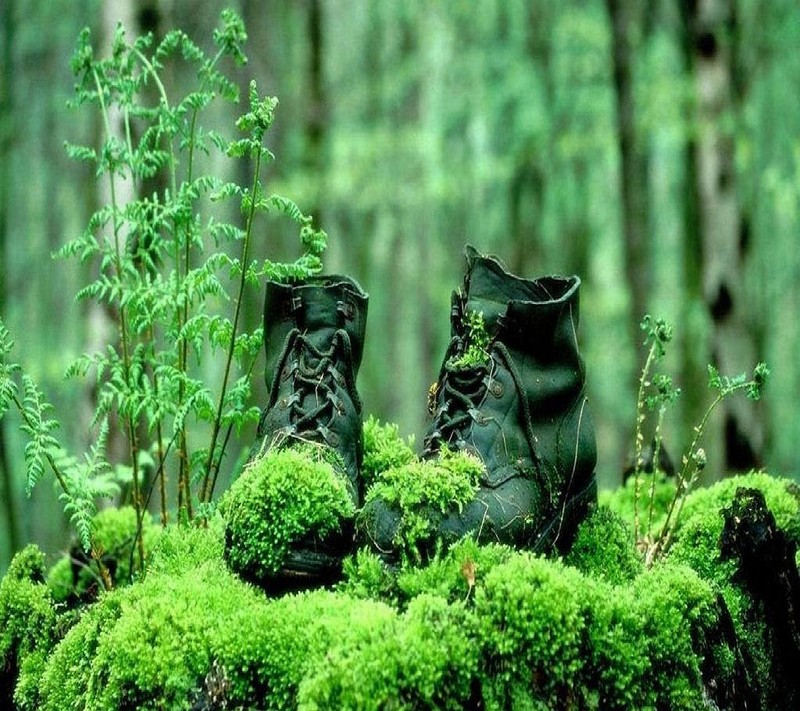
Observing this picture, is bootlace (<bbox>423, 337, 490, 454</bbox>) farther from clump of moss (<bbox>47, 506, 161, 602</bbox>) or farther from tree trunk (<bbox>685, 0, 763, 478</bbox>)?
tree trunk (<bbox>685, 0, 763, 478</bbox>)

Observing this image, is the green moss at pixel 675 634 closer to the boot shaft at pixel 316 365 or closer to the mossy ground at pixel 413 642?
the mossy ground at pixel 413 642

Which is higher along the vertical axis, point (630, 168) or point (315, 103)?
point (315, 103)

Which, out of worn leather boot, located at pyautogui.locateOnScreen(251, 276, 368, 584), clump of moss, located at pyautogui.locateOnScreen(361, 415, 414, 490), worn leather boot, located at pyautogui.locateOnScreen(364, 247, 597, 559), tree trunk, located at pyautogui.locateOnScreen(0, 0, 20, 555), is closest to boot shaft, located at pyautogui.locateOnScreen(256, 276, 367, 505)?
worn leather boot, located at pyautogui.locateOnScreen(251, 276, 368, 584)

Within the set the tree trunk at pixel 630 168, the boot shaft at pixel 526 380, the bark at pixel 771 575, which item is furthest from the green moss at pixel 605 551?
the tree trunk at pixel 630 168

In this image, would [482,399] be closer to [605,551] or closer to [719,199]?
[605,551]

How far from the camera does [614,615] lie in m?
2.43

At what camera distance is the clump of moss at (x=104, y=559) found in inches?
145

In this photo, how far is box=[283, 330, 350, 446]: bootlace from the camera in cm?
307

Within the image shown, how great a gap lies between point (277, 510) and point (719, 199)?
589 centimetres

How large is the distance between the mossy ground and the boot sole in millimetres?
346

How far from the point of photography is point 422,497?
269 centimetres

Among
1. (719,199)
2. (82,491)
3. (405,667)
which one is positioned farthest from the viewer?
(719,199)

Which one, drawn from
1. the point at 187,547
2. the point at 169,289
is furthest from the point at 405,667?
the point at 169,289

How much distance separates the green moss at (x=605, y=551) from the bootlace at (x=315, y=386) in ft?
3.07
